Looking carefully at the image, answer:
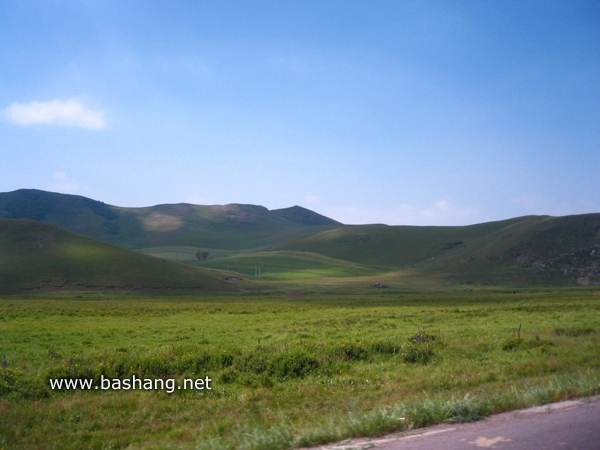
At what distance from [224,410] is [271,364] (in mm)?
4196

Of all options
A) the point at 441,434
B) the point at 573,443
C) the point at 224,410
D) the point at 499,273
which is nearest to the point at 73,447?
the point at 224,410

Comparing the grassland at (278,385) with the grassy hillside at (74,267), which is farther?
the grassy hillside at (74,267)

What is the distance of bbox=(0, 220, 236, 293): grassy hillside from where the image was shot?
3526 inches

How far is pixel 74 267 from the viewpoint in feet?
318

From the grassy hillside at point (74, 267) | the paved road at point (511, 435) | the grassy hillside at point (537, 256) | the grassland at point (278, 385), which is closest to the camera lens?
the paved road at point (511, 435)

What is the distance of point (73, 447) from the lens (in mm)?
9227

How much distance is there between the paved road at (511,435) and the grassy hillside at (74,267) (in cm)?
8650

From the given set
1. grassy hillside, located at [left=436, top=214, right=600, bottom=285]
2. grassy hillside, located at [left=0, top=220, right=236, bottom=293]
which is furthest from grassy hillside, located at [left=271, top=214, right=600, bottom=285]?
grassy hillside, located at [left=0, top=220, right=236, bottom=293]

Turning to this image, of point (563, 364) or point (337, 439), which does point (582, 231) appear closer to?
point (563, 364)

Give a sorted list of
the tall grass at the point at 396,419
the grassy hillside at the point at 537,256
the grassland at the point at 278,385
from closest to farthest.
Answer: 1. the tall grass at the point at 396,419
2. the grassland at the point at 278,385
3. the grassy hillside at the point at 537,256

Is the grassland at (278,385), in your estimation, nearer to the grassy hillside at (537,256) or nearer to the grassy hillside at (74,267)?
the grassy hillside at (74,267)

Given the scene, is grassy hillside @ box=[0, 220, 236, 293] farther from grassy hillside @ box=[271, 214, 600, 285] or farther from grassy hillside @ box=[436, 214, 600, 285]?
grassy hillside @ box=[436, 214, 600, 285]

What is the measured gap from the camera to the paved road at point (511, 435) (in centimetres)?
714

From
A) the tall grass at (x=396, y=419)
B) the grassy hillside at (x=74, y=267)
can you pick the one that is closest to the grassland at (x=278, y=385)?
the tall grass at (x=396, y=419)
